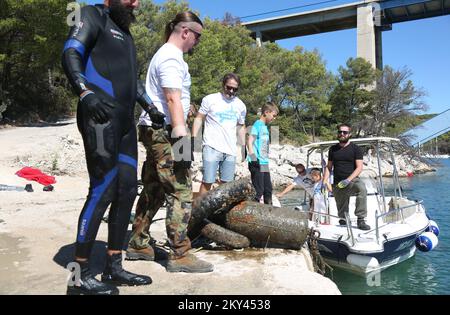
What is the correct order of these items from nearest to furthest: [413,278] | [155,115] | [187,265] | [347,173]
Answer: [155,115], [187,265], [347,173], [413,278]

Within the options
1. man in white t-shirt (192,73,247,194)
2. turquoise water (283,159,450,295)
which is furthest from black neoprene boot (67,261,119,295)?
turquoise water (283,159,450,295)

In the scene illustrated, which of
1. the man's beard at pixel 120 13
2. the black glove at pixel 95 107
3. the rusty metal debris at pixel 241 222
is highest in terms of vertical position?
the man's beard at pixel 120 13

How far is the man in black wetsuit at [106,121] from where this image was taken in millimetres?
2900

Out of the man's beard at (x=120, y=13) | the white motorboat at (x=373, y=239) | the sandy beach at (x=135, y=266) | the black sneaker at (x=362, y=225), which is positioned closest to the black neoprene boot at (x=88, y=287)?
the sandy beach at (x=135, y=266)

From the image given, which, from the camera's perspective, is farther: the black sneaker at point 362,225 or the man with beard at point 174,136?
the black sneaker at point 362,225

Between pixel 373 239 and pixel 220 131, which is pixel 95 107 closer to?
pixel 220 131

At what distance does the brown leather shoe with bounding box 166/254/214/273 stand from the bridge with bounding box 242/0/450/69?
52.2 meters

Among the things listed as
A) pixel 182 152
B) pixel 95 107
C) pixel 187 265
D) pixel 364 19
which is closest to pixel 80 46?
pixel 95 107

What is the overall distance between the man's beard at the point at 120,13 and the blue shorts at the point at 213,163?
87.6 inches

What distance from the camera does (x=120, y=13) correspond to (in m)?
3.26

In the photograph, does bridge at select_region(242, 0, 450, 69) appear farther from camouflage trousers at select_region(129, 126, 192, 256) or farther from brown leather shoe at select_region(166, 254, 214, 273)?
brown leather shoe at select_region(166, 254, 214, 273)

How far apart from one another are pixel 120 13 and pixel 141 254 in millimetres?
2214

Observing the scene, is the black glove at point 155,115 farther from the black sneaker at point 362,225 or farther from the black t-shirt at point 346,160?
the black sneaker at point 362,225

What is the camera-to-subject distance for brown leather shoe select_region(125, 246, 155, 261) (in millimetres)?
4031
